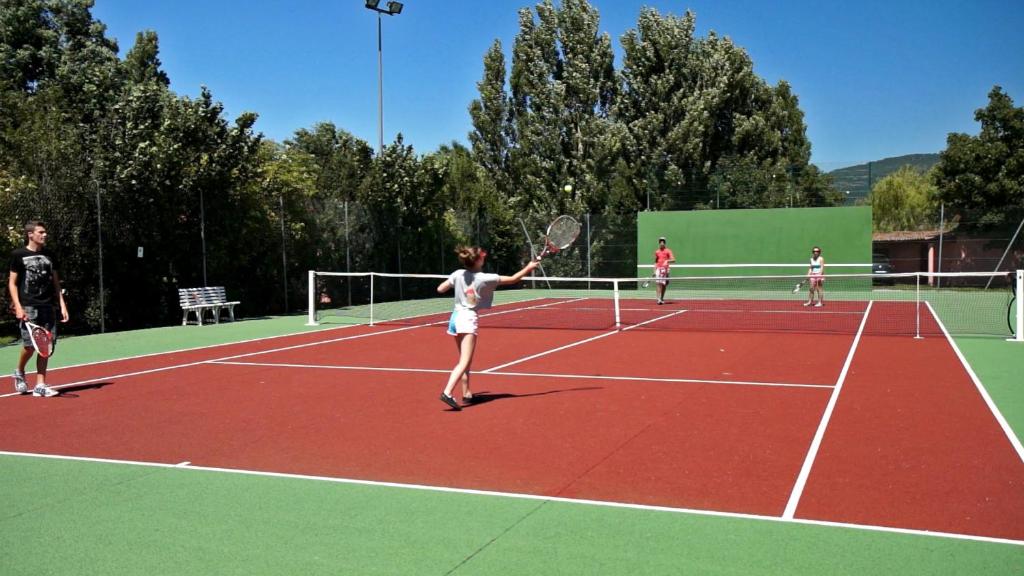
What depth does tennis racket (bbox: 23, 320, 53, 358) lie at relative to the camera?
8.95 m

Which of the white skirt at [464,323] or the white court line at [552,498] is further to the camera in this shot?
the white skirt at [464,323]

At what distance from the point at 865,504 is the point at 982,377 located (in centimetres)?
579

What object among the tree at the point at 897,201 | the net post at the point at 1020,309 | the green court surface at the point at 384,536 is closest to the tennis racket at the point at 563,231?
the green court surface at the point at 384,536

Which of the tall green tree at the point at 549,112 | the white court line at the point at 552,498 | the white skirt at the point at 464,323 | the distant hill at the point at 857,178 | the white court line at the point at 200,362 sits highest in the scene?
the tall green tree at the point at 549,112

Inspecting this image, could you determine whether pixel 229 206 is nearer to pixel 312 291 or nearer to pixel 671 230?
pixel 312 291

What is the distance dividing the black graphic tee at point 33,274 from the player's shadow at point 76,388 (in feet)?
3.28

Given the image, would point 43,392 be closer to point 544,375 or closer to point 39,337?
point 39,337

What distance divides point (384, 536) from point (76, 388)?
663cm

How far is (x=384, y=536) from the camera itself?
4758 millimetres

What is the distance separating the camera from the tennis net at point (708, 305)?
55.2 feet

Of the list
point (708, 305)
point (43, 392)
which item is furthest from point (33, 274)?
point (708, 305)

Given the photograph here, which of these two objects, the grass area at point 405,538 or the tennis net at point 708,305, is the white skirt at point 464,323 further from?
the tennis net at point 708,305

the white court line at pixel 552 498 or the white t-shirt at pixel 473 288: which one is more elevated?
the white t-shirt at pixel 473 288

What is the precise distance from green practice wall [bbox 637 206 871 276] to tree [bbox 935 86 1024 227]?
5.78 m
